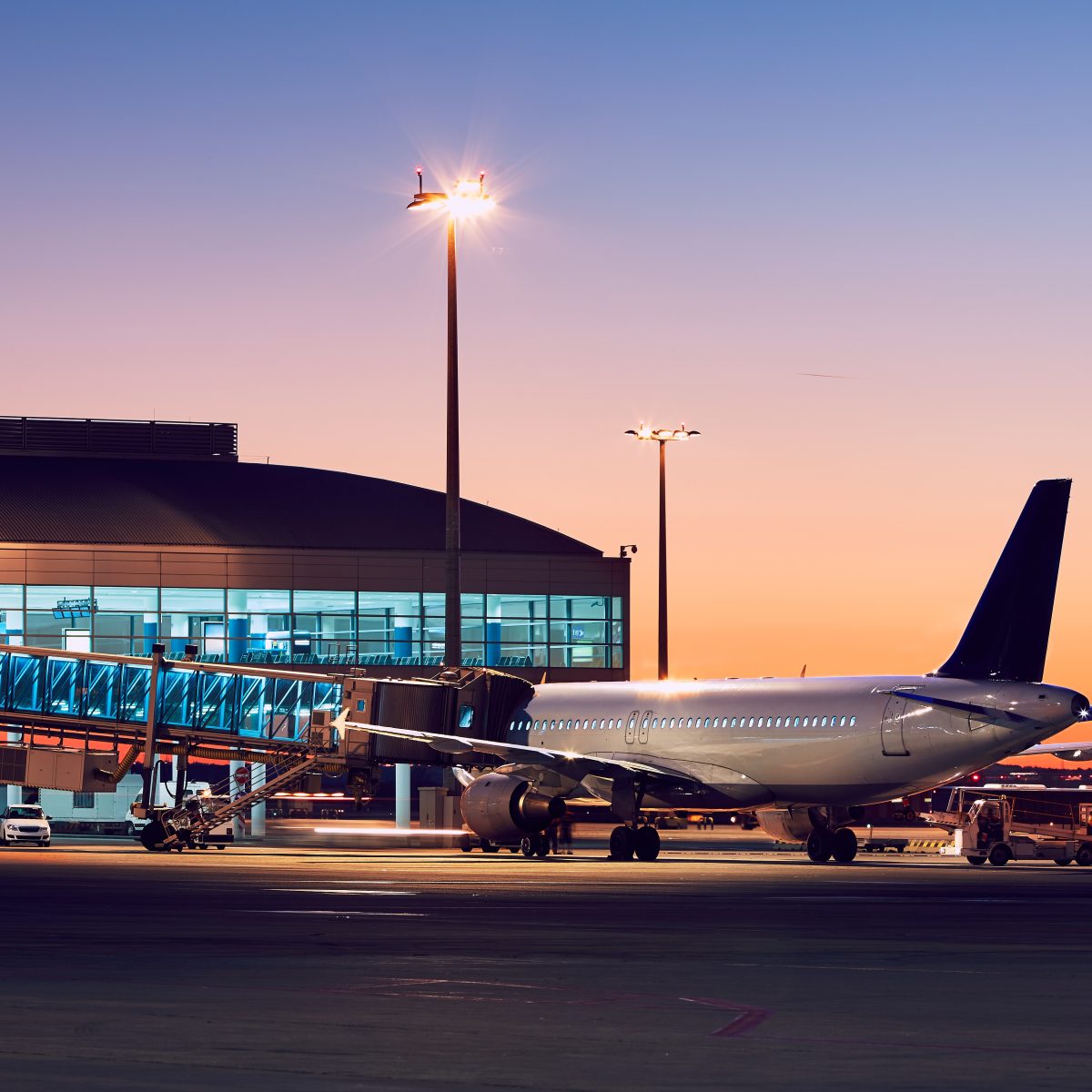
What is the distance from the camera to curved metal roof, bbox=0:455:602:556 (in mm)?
97812

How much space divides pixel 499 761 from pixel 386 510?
1800 inches

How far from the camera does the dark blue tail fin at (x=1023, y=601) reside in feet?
155

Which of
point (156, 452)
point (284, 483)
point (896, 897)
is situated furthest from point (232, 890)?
point (156, 452)

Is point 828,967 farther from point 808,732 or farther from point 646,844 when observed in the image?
point 646,844

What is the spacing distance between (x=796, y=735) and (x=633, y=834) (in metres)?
4.93

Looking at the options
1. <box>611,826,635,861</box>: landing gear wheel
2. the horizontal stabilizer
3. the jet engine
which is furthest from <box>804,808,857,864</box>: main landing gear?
the horizontal stabilizer

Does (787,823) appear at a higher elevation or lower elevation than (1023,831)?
higher

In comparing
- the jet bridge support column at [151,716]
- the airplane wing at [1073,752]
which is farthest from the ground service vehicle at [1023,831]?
the jet bridge support column at [151,716]

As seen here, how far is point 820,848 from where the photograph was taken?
173 feet

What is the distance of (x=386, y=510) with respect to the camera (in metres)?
104

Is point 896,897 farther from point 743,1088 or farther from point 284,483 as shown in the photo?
point 284,483

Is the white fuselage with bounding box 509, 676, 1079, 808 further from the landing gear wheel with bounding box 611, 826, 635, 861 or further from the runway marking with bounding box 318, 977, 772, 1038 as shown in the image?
the runway marking with bounding box 318, 977, 772, 1038

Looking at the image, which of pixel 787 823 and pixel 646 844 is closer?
pixel 646 844

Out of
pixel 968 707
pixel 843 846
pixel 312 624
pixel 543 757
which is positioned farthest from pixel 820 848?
pixel 312 624
